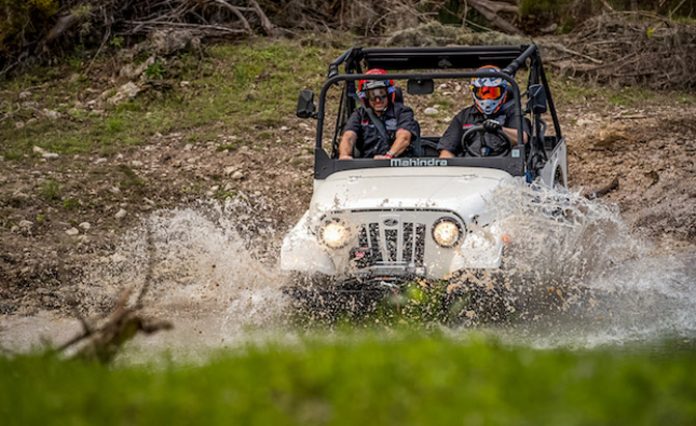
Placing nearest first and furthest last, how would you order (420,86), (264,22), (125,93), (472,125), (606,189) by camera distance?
(420,86) → (472,125) → (606,189) → (125,93) → (264,22)

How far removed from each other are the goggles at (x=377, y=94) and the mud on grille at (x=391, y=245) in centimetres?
204

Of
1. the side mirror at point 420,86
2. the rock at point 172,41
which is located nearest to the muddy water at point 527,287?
the side mirror at point 420,86

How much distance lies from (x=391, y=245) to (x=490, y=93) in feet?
6.95

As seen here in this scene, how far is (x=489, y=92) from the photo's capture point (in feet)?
27.9

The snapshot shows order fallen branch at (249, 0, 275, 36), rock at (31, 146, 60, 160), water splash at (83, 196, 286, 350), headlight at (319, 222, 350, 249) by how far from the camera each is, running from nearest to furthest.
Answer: headlight at (319, 222, 350, 249), water splash at (83, 196, 286, 350), rock at (31, 146, 60, 160), fallen branch at (249, 0, 275, 36)

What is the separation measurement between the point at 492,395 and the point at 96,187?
29.1 ft

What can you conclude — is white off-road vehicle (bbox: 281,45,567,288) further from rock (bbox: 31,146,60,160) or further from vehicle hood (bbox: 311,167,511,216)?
rock (bbox: 31,146,60,160)

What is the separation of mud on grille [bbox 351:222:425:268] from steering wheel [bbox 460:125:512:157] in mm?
1651

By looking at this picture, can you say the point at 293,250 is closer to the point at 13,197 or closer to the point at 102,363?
the point at 102,363

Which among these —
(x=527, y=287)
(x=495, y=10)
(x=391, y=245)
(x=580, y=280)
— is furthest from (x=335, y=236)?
(x=495, y=10)

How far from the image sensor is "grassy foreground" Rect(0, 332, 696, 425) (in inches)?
122

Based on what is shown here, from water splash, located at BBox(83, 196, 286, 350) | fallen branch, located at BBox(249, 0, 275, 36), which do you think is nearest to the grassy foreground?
water splash, located at BBox(83, 196, 286, 350)

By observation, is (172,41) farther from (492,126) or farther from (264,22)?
(492,126)

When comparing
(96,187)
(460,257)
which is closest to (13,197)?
(96,187)
